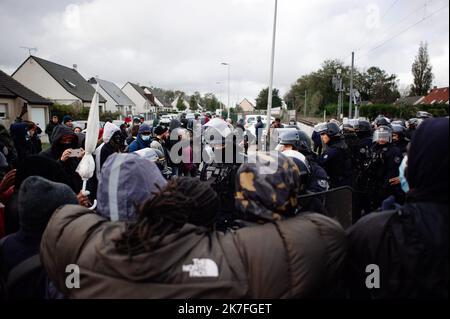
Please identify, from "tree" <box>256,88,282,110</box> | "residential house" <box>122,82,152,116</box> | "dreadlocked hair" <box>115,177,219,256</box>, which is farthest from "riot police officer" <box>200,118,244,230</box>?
"tree" <box>256,88,282,110</box>

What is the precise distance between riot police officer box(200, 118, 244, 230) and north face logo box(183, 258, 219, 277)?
1.81 metres

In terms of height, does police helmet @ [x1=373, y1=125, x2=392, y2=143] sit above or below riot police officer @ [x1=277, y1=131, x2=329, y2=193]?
above

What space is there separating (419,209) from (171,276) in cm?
113

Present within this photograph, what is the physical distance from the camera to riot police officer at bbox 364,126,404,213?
5.02 m

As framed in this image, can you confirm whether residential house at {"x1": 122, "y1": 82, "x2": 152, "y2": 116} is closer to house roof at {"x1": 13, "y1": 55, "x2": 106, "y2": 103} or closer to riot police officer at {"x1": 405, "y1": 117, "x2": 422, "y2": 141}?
house roof at {"x1": 13, "y1": 55, "x2": 106, "y2": 103}

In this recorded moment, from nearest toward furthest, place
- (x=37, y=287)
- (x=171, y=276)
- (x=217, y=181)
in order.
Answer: (x=171, y=276), (x=37, y=287), (x=217, y=181)

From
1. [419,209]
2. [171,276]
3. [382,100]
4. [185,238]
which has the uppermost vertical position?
[382,100]

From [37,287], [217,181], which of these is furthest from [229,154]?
[37,287]

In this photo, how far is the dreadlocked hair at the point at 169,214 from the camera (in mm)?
1501

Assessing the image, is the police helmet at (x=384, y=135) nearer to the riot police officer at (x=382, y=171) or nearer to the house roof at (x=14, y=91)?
the riot police officer at (x=382, y=171)

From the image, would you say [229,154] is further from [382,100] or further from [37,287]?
[382,100]

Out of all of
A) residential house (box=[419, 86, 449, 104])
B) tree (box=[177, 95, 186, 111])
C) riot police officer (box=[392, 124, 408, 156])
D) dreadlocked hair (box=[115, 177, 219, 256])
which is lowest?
dreadlocked hair (box=[115, 177, 219, 256])
